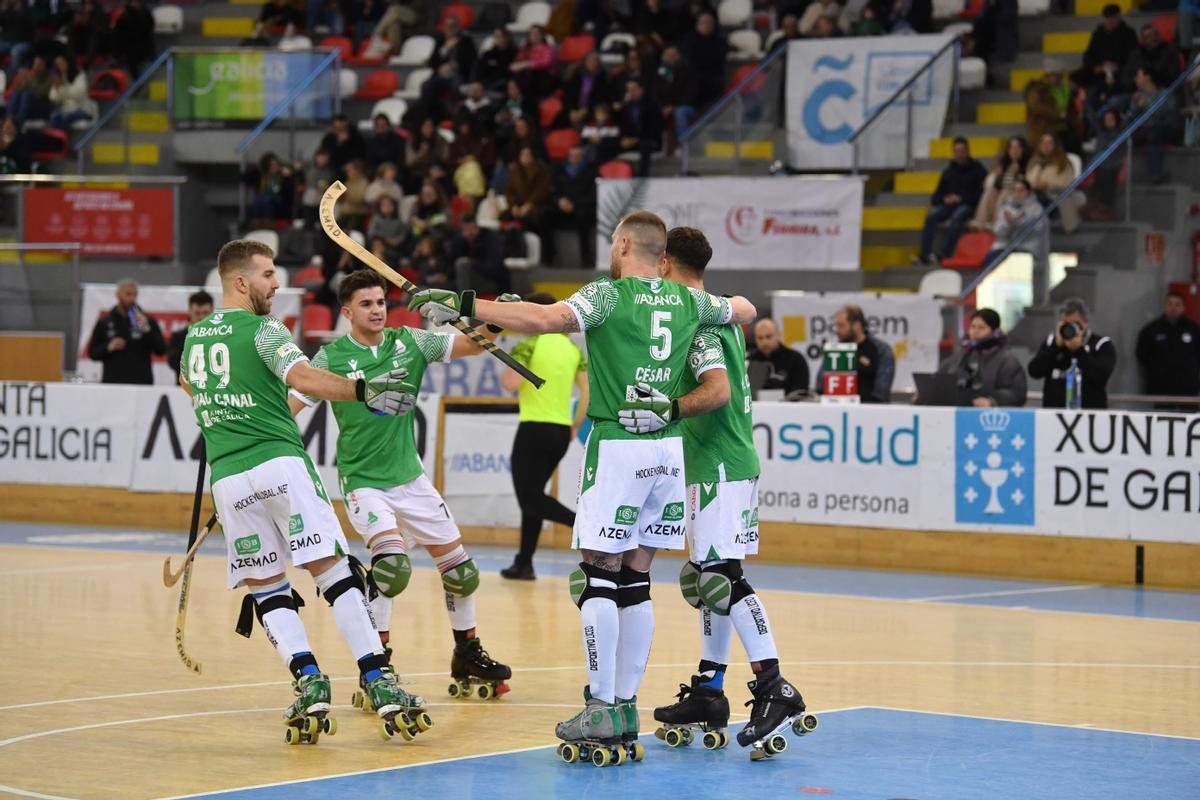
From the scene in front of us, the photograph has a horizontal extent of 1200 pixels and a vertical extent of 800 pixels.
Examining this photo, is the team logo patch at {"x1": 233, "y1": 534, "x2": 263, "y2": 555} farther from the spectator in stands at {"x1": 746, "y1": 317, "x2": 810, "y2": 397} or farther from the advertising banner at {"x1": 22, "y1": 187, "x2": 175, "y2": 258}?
the advertising banner at {"x1": 22, "y1": 187, "x2": 175, "y2": 258}

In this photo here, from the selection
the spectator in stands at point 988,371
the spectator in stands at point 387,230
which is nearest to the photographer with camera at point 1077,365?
the spectator in stands at point 988,371

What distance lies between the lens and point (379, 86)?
3011 centimetres

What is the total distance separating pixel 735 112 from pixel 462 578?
15.1 meters

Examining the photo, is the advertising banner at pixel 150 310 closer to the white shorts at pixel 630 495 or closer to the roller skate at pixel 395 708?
the roller skate at pixel 395 708

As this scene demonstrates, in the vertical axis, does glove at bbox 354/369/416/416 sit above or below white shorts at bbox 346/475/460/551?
above

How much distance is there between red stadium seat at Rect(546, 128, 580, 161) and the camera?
27.3 m

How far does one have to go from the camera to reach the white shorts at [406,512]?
404 inches

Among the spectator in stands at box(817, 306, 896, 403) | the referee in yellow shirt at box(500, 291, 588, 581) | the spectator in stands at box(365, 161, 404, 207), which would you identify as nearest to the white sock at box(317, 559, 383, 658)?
the referee in yellow shirt at box(500, 291, 588, 581)

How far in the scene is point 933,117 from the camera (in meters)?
23.7

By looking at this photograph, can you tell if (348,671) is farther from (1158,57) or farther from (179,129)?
(179,129)

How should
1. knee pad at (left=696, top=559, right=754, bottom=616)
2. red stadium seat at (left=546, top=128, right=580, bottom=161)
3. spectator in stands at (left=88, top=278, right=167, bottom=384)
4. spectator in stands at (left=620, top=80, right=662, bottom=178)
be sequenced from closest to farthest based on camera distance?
knee pad at (left=696, top=559, right=754, bottom=616), spectator in stands at (left=88, top=278, right=167, bottom=384), spectator in stands at (left=620, top=80, right=662, bottom=178), red stadium seat at (left=546, top=128, right=580, bottom=161)

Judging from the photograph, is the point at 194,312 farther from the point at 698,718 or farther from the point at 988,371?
the point at 698,718

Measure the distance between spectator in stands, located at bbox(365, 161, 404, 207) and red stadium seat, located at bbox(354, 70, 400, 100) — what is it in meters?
3.57

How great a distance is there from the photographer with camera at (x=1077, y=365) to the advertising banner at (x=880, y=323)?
8.70 feet
